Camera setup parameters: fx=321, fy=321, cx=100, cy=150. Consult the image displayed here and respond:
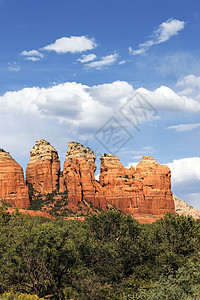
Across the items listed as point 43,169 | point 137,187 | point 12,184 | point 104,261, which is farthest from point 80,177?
point 104,261

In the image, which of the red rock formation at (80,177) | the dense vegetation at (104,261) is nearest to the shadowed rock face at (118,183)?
the red rock formation at (80,177)

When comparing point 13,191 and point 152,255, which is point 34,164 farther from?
point 152,255

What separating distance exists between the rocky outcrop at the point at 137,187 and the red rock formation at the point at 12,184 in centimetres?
3943

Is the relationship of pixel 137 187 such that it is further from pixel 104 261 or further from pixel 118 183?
pixel 104 261

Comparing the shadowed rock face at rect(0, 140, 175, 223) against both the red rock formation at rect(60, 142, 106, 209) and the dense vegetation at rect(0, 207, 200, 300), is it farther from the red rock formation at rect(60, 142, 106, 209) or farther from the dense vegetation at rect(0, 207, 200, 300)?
the dense vegetation at rect(0, 207, 200, 300)

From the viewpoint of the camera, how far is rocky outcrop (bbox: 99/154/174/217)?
146 meters

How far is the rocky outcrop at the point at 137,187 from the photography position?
146 m

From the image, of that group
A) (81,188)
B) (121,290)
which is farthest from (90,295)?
(81,188)

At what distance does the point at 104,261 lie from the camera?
36.6 metres

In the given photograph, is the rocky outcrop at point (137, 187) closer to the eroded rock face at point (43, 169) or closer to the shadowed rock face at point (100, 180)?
the shadowed rock face at point (100, 180)

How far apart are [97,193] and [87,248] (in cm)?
10968

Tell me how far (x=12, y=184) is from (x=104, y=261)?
314 ft

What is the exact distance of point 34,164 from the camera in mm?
144375

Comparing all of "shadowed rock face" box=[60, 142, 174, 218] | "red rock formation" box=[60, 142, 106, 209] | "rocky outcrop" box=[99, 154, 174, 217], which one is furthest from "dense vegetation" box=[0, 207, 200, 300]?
"rocky outcrop" box=[99, 154, 174, 217]
